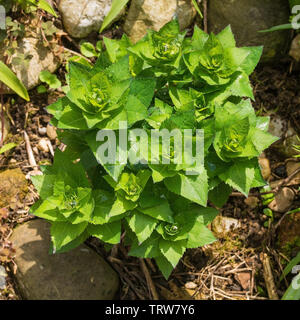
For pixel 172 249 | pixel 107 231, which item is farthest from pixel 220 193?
pixel 107 231

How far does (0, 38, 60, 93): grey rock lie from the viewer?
2.93 meters

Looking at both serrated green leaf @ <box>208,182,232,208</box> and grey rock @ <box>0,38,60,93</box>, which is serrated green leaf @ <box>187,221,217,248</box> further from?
grey rock @ <box>0,38,60,93</box>

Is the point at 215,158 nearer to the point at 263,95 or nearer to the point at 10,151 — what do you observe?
the point at 263,95

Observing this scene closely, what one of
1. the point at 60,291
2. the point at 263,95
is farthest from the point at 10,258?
the point at 263,95

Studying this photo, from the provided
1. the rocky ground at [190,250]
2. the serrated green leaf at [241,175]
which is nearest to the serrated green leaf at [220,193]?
the serrated green leaf at [241,175]

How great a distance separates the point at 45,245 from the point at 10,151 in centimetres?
80

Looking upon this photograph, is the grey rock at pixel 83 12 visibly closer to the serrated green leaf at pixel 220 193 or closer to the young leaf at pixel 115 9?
the young leaf at pixel 115 9

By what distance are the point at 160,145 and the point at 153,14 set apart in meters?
1.50

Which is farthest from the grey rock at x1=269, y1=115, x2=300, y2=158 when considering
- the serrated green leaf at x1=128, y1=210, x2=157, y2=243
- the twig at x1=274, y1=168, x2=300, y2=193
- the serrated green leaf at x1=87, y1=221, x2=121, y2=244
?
the serrated green leaf at x1=87, y1=221, x2=121, y2=244

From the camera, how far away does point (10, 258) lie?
2.72 meters

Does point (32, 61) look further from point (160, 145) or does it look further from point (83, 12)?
point (160, 145)

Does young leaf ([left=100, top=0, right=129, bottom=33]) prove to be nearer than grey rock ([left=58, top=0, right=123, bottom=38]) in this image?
Yes

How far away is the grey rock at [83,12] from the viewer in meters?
3.02

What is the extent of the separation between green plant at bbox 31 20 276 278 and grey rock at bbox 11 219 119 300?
0.58 meters
